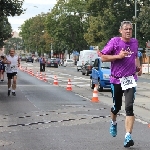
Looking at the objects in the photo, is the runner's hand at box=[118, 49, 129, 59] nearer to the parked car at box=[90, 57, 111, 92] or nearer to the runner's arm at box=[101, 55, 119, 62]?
the runner's arm at box=[101, 55, 119, 62]

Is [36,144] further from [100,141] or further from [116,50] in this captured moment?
[116,50]

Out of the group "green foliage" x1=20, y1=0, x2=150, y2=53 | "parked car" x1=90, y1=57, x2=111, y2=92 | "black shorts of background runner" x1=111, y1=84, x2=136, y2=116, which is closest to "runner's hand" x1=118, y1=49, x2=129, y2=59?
"black shorts of background runner" x1=111, y1=84, x2=136, y2=116

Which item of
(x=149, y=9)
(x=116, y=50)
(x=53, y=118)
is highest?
(x=149, y=9)

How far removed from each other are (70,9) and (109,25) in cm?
3281

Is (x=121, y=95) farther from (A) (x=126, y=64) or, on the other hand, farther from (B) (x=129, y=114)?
(A) (x=126, y=64)

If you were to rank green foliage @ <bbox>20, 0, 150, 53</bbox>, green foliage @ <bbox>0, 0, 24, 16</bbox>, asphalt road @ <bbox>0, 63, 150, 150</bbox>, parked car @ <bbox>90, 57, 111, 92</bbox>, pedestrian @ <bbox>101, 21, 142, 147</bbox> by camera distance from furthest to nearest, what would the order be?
green foliage @ <bbox>20, 0, 150, 53</bbox> < green foliage @ <bbox>0, 0, 24, 16</bbox> < parked car @ <bbox>90, 57, 111, 92</bbox> < asphalt road @ <bbox>0, 63, 150, 150</bbox> < pedestrian @ <bbox>101, 21, 142, 147</bbox>

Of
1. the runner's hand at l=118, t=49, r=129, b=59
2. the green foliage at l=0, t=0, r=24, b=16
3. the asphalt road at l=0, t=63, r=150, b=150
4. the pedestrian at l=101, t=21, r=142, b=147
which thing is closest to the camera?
the runner's hand at l=118, t=49, r=129, b=59

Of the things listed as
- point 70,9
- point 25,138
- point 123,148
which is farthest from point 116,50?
point 70,9

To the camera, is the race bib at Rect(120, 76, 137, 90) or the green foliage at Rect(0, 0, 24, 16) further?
the green foliage at Rect(0, 0, 24, 16)

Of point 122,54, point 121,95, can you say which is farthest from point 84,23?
point 122,54

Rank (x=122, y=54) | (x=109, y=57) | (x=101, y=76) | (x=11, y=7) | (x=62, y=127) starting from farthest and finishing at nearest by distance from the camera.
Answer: (x=11, y=7), (x=101, y=76), (x=62, y=127), (x=109, y=57), (x=122, y=54)

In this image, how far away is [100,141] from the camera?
28.1 feet

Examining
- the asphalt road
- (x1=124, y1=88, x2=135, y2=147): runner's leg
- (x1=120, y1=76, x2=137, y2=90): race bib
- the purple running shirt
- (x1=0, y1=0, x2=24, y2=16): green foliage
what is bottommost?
the asphalt road

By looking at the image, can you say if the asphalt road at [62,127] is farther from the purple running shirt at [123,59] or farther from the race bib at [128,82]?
the purple running shirt at [123,59]
